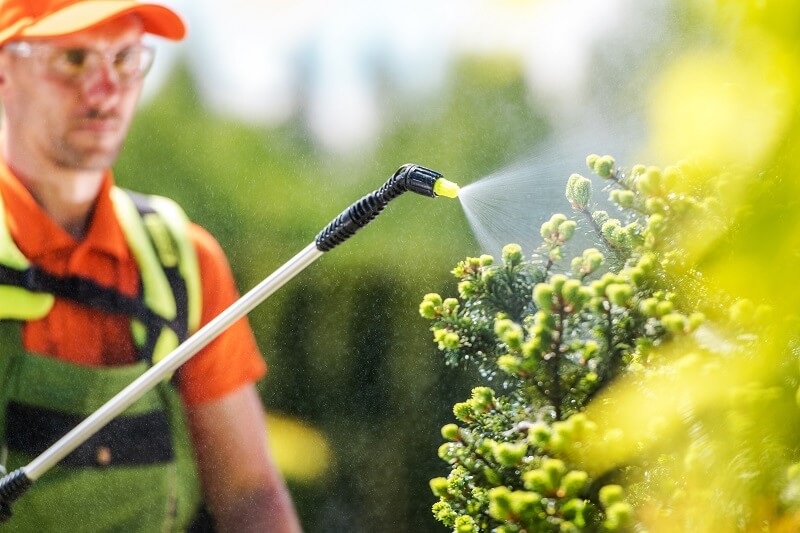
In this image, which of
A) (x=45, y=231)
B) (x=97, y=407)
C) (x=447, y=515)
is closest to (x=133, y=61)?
(x=45, y=231)

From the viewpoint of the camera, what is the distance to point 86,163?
1606mm

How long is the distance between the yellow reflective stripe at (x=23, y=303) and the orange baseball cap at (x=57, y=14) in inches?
17.2

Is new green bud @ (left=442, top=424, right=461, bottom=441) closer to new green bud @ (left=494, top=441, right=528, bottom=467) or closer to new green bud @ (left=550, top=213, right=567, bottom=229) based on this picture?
new green bud @ (left=494, top=441, right=528, bottom=467)

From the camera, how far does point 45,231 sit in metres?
1.59

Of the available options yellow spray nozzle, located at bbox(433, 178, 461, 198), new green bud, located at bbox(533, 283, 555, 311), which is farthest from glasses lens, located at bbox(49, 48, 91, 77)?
new green bud, located at bbox(533, 283, 555, 311)

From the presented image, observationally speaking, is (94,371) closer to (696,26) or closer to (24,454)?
(24,454)

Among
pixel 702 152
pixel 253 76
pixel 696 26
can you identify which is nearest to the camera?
pixel 702 152

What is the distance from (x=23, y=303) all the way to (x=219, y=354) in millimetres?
357

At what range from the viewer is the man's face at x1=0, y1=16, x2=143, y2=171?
1570 mm

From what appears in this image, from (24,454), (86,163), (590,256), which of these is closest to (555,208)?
(590,256)

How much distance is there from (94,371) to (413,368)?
56 cm

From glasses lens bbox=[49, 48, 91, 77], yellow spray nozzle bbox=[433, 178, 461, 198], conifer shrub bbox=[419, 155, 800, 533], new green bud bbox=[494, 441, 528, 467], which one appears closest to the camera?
conifer shrub bbox=[419, 155, 800, 533]

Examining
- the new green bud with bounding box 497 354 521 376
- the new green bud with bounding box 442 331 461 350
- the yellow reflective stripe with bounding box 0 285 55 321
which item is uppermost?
the yellow reflective stripe with bounding box 0 285 55 321

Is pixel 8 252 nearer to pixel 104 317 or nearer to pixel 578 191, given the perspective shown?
pixel 104 317
